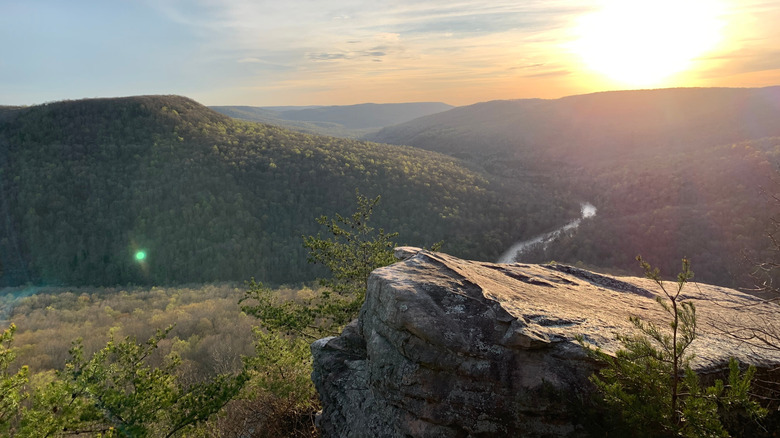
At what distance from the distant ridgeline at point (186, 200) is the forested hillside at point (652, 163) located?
11672 mm

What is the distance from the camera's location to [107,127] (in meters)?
61.2

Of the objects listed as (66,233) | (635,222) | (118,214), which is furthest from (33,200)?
(635,222)

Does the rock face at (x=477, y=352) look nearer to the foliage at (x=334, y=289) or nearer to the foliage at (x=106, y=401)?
the foliage at (x=106, y=401)

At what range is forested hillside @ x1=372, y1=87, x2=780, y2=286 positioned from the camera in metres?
37.3

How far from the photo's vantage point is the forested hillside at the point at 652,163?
3734cm

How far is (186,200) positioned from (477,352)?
5233 cm

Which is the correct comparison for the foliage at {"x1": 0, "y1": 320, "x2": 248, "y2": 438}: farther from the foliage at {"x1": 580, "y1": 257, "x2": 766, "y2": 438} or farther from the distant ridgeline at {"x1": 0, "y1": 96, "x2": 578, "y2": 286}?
the distant ridgeline at {"x1": 0, "y1": 96, "x2": 578, "y2": 286}

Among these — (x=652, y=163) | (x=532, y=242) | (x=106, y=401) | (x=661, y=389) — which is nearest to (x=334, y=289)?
(x=106, y=401)

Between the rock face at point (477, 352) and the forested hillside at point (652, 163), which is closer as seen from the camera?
the rock face at point (477, 352)

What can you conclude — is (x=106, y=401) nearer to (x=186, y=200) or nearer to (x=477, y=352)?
(x=477, y=352)

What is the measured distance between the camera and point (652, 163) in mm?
74125

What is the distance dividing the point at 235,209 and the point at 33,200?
2409 cm

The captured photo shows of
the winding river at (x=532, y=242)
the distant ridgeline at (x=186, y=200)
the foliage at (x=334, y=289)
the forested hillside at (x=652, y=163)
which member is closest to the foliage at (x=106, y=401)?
the foliage at (x=334, y=289)

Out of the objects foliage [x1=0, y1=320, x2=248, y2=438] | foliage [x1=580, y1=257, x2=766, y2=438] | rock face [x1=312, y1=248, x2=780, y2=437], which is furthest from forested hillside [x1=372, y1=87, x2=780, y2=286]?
foliage [x1=0, y1=320, x2=248, y2=438]
